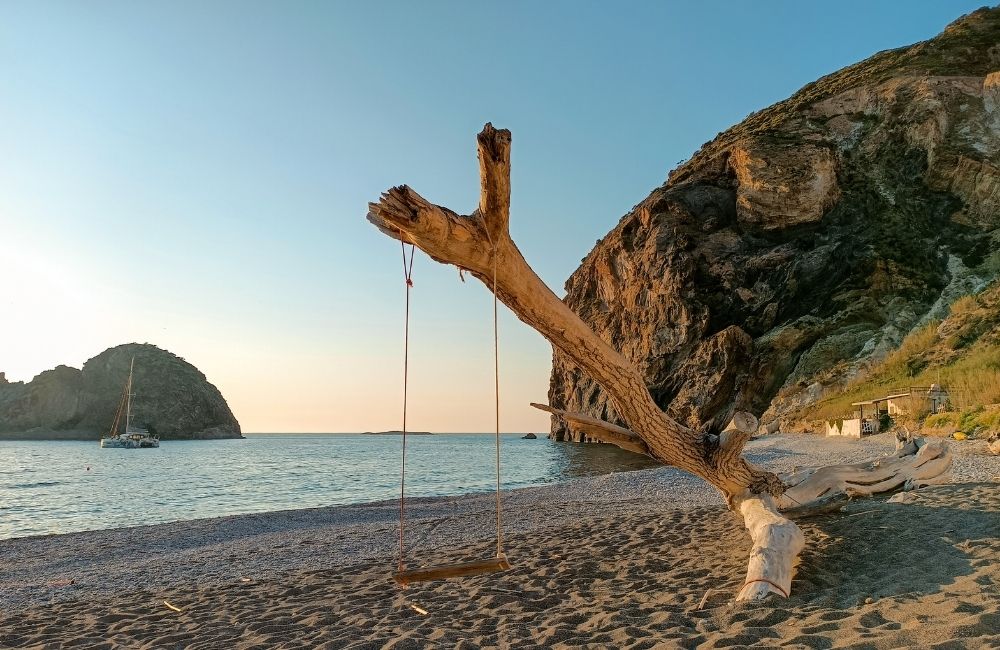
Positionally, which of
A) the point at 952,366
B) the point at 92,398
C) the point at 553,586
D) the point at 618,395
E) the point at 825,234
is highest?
the point at 825,234

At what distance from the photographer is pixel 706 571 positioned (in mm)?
5633

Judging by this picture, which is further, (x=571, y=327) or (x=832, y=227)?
(x=832, y=227)

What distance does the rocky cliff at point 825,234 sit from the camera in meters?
34.2

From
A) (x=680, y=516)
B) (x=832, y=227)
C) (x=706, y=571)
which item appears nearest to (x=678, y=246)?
(x=832, y=227)

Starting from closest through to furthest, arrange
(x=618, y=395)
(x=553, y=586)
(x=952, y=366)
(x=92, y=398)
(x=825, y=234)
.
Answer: (x=618, y=395)
(x=553, y=586)
(x=952, y=366)
(x=825, y=234)
(x=92, y=398)

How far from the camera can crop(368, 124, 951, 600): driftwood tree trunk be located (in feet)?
12.9

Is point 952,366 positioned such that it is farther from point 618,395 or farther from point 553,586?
point 553,586

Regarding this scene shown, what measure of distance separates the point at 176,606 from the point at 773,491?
6358 millimetres

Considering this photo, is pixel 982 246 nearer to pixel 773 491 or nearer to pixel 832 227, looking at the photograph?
pixel 832 227

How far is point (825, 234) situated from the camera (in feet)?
123

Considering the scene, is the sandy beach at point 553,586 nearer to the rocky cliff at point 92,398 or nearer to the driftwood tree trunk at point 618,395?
the driftwood tree trunk at point 618,395

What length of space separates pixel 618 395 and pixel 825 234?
37651 mm

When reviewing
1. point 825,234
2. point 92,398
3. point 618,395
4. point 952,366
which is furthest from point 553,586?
point 92,398

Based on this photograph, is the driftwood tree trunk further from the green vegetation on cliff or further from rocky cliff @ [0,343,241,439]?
rocky cliff @ [0,343,241,439]
